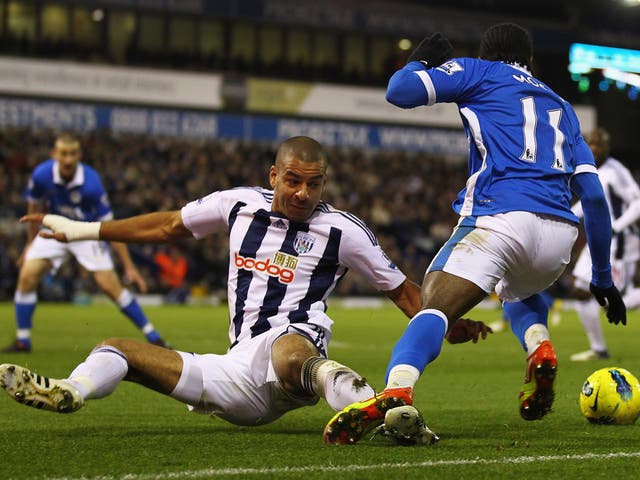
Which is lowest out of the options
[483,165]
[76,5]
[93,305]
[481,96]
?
[93,305]

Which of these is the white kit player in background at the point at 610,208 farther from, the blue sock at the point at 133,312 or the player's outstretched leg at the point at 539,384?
the player's outstretched leg at the point at 539,384

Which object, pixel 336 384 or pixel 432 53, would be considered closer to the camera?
pixel 336 384

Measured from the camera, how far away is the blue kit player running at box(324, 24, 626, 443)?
4.63 metres

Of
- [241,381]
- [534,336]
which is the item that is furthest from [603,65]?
[241,381]

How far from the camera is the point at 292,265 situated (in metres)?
4.96

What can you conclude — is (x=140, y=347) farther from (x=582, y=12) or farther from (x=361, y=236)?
(x=582, y=12)

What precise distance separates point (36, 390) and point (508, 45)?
2.73 meters

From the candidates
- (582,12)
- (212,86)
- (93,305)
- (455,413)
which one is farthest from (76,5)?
(455,413)

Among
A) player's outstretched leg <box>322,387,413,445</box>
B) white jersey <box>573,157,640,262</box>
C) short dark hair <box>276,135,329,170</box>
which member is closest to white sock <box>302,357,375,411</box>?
player's outstretched leg <box>322,387,413,445</box>

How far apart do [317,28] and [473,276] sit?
89.4ft

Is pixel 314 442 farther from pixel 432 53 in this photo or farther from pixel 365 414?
pixel 432 53

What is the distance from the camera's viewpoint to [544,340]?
523 cm

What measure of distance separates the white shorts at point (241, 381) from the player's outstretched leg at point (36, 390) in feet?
1.83

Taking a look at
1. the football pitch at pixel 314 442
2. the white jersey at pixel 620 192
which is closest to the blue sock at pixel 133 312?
the football pitch at pixel 314 442
